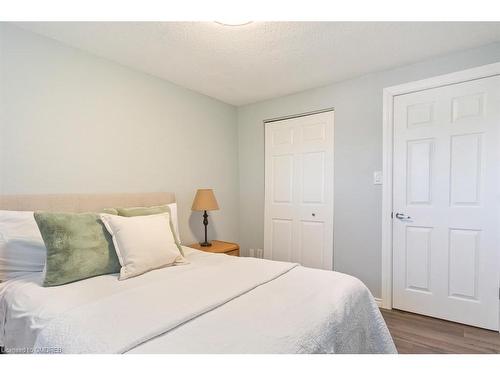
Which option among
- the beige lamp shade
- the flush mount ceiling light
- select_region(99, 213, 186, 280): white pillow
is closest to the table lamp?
the beige lamp shade

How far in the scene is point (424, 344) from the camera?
1.87 m

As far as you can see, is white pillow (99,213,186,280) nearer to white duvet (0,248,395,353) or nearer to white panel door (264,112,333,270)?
white duvet (0,248,395,353)

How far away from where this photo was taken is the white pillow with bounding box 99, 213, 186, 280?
62.9 inches

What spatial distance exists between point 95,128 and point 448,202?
3.03m

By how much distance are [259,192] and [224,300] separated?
221cm

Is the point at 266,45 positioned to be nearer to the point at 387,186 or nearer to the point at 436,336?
the point at 387,186

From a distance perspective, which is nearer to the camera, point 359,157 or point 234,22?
point 234,22

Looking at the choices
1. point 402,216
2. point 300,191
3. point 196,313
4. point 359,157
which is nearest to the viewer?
point 196,313

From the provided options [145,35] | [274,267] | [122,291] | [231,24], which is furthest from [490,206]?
[145,35]

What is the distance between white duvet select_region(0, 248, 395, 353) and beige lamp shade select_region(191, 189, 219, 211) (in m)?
1.09

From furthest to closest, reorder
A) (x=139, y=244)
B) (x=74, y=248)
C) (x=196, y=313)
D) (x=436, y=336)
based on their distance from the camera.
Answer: (x=436, y=336) → (x=139, y=244) → (x=74, y=248) → (x=196, y=313)

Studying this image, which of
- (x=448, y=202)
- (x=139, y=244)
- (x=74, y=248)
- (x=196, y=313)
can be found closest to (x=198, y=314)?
(x=196, y=313)

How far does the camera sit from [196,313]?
109cm
